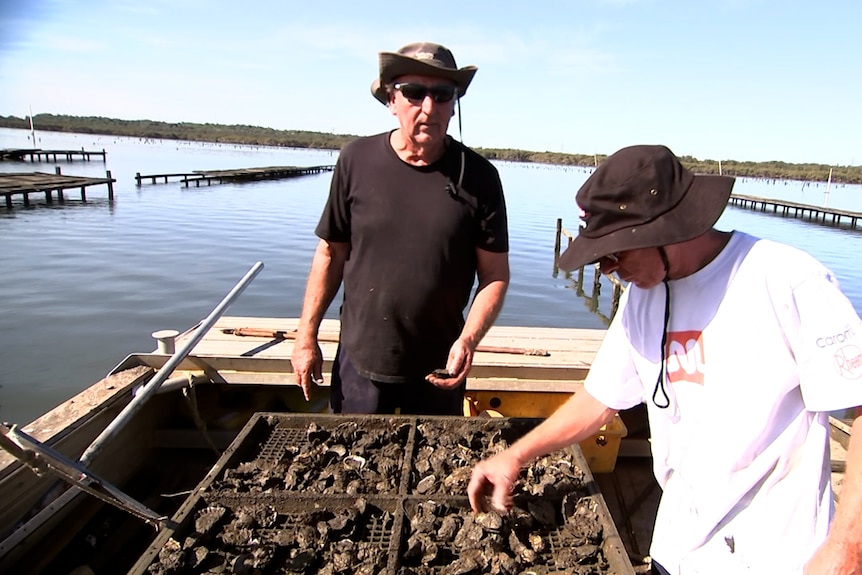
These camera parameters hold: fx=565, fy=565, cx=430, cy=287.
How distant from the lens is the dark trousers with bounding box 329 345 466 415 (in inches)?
114

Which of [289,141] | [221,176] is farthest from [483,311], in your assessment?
[289,141]

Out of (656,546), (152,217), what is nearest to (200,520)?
(656,546)

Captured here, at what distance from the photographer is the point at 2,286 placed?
14.1 metres

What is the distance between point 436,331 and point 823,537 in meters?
1.71

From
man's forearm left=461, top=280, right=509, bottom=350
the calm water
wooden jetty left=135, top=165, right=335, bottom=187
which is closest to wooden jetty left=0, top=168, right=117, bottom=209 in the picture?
the calm water

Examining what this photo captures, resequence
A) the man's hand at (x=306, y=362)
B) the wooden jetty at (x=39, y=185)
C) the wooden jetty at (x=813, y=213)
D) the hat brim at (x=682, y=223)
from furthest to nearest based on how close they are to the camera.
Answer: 1. the wooden jetty at (x=813, y=213)
2. the wooden jetty at (x=39, y=185)
3. the man's hand at (x=306, y=362)
4. the hat brim at (x=682, y=223)

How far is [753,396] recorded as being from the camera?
1.44 meters

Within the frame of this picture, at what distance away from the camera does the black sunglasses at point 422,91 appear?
2568 mm

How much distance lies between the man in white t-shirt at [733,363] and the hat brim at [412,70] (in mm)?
1324

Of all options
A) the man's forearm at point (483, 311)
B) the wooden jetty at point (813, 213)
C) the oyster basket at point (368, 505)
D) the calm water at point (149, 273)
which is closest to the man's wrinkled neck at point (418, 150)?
the man's forearm at point (483, 311)

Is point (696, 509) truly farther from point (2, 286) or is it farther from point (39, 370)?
point (2, 286)

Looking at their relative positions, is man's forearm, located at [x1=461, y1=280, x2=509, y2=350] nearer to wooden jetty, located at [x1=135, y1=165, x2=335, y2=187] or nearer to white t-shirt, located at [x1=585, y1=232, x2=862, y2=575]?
white t-shirt, located at [x1=585, y1=232, x2=862, y2=575]

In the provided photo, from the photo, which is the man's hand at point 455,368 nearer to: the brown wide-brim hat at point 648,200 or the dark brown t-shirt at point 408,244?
the dark brown t-shirt at point 408,244

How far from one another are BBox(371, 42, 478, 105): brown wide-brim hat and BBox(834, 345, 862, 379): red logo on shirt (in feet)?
6.24
